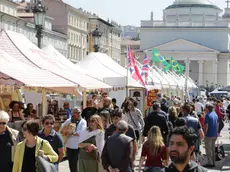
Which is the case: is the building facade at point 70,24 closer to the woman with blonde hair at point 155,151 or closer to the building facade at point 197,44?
the building facade at point 197,44

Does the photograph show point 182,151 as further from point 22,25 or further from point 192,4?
point 192,4

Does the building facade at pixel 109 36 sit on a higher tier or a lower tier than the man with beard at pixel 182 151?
higher

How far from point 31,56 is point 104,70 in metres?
9.02

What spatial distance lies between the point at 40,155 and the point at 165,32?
352 feet

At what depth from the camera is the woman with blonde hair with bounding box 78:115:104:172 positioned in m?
10.8

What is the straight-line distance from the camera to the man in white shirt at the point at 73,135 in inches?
471

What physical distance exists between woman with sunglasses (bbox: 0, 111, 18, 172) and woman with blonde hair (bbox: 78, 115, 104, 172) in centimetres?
203

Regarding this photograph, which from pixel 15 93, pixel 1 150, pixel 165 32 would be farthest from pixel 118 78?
pixel 165 32

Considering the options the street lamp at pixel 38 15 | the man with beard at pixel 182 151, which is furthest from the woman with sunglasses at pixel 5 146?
the street lamp at pixel 38 15

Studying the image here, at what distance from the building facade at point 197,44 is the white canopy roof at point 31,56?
93856 millimetres

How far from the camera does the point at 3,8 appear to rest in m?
69.6

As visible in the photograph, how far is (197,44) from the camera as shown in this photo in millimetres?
111625

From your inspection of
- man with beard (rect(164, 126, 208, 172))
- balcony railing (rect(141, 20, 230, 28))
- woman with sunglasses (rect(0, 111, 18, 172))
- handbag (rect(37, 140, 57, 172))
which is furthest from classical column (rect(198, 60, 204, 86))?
man with beard (rect(164, 126, 208, 172))

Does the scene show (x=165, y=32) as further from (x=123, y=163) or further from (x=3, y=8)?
(x=123, y=163)
